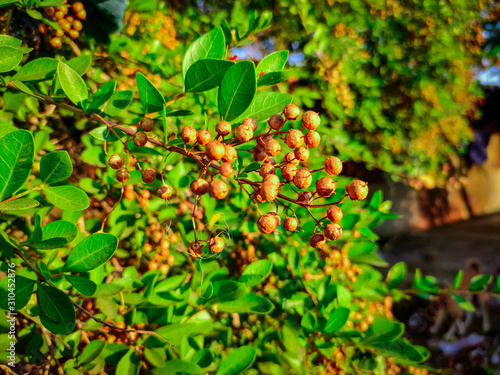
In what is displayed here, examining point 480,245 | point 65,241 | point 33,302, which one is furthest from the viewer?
point 480,245

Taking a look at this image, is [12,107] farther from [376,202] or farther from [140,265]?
[376,202]

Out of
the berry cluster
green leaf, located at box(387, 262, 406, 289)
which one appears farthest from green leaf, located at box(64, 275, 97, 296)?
green leaf, located at box(387, 262, 406, 289)

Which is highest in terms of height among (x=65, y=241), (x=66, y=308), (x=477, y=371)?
(x=65, y=241)

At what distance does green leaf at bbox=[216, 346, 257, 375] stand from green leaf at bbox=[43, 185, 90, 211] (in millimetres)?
457

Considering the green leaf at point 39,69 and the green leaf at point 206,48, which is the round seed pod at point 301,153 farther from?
the green leaf at point 39,69

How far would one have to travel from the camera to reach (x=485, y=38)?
2.85 m

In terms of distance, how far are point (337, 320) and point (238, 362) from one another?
11.1 inches

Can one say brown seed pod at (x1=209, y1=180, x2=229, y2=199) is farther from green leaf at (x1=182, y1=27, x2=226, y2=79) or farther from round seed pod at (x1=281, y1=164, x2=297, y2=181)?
green leaf at (x1=182, y1=27, x2=226, y2=79)

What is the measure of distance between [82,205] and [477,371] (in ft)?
14.7

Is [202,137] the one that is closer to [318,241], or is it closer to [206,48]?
[206,48]

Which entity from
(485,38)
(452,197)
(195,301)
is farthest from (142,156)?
(452,197)

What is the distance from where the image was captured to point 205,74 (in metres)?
0.59

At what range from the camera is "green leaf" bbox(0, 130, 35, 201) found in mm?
543

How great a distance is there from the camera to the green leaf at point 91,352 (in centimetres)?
81
